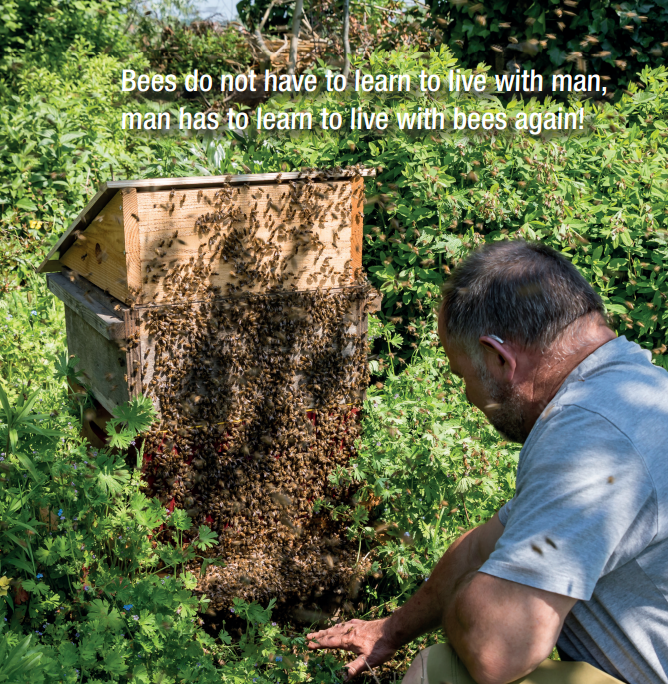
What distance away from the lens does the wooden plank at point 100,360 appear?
274 cm

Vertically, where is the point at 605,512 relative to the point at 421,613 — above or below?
above

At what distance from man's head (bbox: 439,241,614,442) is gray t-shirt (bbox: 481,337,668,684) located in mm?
92

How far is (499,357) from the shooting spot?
1.82 m

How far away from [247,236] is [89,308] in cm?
69

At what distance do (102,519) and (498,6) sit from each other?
735cm

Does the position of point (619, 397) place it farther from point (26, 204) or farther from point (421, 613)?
point (26, 204)

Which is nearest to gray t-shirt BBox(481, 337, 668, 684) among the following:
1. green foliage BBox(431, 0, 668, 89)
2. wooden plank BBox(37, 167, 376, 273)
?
wooden plank BBox(37, 167, 376, 273)

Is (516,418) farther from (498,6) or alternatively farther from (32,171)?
(498,6)

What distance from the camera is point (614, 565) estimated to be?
158 cm

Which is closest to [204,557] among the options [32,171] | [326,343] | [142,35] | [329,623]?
[329,623]

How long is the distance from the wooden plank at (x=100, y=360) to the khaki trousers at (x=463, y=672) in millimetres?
1514

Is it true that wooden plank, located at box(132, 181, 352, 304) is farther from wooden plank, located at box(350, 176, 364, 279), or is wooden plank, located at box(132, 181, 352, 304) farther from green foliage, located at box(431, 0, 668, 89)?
green foliage, located at box(431, 0, 668, 89)

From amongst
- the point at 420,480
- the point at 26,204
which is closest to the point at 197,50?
the point at 26,204

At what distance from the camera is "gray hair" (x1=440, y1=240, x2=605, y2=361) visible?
1.78 m
